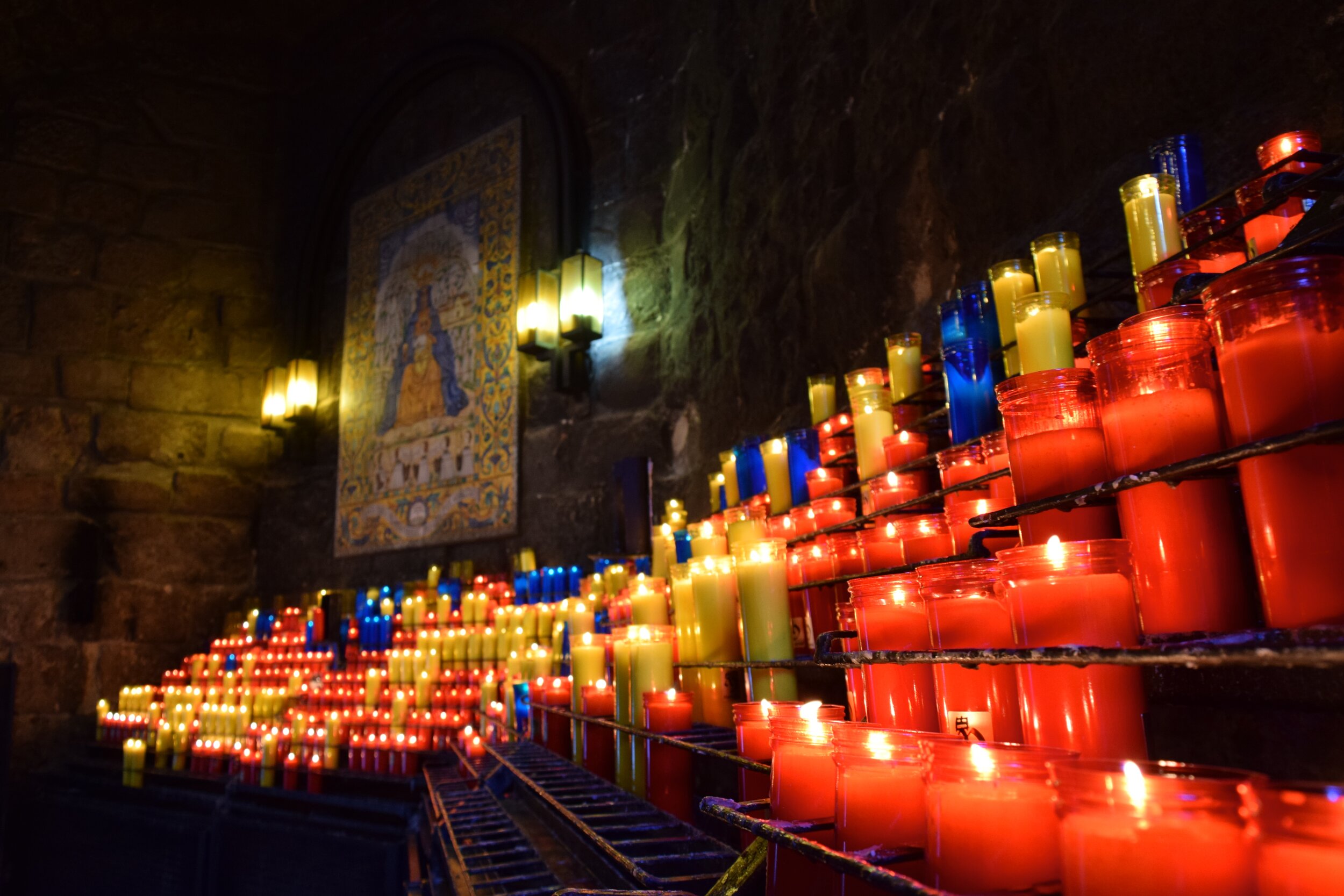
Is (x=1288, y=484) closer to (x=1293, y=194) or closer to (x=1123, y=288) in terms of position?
(x=1293, y=194)

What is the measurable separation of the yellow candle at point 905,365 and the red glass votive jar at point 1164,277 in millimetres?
693

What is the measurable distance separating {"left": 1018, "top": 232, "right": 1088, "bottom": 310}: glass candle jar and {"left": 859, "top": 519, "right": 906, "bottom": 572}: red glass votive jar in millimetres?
565

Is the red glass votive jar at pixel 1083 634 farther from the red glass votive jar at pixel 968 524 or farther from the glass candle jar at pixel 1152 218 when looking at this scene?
the glass candle jar at pixel 1152 218

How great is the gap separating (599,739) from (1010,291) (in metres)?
1.42

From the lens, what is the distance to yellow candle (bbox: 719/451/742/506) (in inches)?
108

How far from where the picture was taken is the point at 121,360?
6586mm

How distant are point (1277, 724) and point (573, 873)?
1.18 m

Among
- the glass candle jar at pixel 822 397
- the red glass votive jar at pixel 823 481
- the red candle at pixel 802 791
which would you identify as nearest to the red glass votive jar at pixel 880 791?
the red candle at pixel 802 791

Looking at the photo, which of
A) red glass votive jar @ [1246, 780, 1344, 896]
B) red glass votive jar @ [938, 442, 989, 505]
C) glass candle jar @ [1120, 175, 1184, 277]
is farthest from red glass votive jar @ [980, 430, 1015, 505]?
red glass votive jar @ [1246, 780, 1344, 896]

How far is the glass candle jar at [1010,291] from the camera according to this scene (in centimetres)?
173

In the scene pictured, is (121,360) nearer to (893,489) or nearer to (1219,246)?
(893,489)

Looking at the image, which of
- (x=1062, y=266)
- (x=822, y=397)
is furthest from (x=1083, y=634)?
(x=822, y=397)

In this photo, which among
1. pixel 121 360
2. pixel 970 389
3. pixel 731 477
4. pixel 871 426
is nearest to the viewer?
pixel 970 389

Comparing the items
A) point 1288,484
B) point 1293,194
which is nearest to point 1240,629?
point 1288,484
